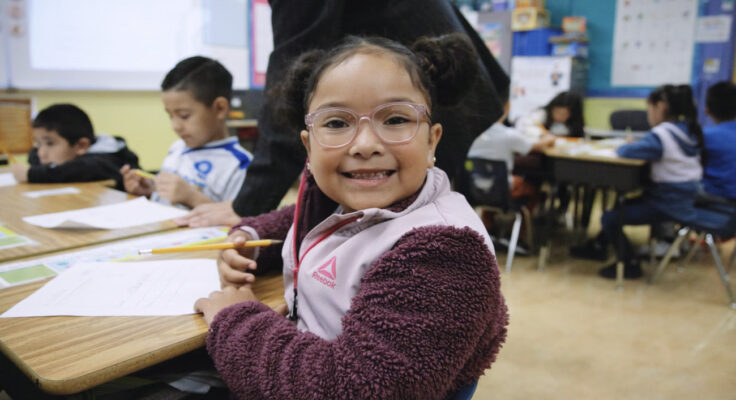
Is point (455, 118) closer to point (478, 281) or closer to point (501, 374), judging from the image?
point (478, 281)

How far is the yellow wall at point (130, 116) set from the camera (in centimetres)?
420

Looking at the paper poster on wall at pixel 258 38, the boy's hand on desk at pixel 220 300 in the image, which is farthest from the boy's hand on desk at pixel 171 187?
the paper poster on wall at pixel 258 38

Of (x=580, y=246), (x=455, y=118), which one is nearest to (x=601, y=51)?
(x=580, y=246)

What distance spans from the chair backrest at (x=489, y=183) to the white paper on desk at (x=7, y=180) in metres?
2.41

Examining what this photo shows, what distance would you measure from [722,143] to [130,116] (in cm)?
444

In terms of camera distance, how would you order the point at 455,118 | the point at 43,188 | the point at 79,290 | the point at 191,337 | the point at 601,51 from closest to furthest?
the point at 191,337, the point at 79,290, the point at 455,118, the point at 43,188, the point at 601,51

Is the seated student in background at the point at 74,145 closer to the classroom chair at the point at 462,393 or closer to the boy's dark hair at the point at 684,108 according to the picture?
the classroom chair at the point at 462,393

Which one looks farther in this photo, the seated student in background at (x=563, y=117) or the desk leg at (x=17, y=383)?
the seated student in background at (x=563, y=117)

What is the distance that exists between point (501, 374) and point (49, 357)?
174 cm

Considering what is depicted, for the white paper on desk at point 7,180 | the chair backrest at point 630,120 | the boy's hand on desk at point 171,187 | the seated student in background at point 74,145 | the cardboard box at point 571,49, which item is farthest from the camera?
the cardboard box at point 571,49

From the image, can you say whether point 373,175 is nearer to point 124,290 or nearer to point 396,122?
point 396,122

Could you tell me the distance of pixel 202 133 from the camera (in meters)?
1.94

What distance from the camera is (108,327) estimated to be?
769mm

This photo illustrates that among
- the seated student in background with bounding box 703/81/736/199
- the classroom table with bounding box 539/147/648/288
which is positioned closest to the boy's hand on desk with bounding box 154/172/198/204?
the classroom table with bounding box 539/147/648/288
